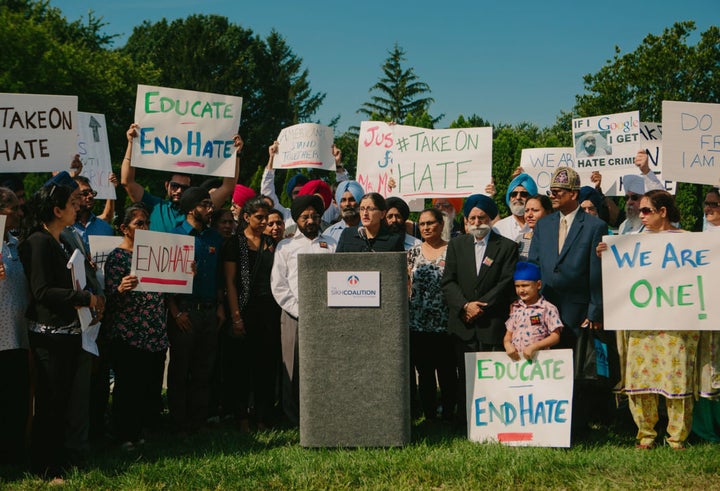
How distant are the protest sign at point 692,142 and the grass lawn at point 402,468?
296 cm

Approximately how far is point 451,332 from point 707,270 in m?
2.29

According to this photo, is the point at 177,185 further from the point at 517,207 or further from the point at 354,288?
the point at 517,207

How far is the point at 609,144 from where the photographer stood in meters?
11.0

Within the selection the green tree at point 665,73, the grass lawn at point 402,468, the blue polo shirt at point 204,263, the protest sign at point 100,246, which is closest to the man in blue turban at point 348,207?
the blue polo shirt at point 204,263

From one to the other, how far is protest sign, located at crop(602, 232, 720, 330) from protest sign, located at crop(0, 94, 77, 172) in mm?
5235

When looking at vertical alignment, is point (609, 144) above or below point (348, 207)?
above

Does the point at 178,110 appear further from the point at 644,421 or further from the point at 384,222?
the point at 644,421

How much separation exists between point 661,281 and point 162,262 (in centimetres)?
431

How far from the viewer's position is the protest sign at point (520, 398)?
6188 mm

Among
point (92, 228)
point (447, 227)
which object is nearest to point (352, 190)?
point (447, 227)

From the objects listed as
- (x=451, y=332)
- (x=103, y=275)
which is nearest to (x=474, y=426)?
(x=451, y=332)

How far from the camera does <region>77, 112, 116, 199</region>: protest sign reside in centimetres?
1003

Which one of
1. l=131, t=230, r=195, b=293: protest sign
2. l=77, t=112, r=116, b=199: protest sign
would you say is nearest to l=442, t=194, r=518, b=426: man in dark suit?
l=131, t=230, r=195, b=293: protest sign

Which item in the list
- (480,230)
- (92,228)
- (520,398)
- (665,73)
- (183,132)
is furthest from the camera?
(665,73)
